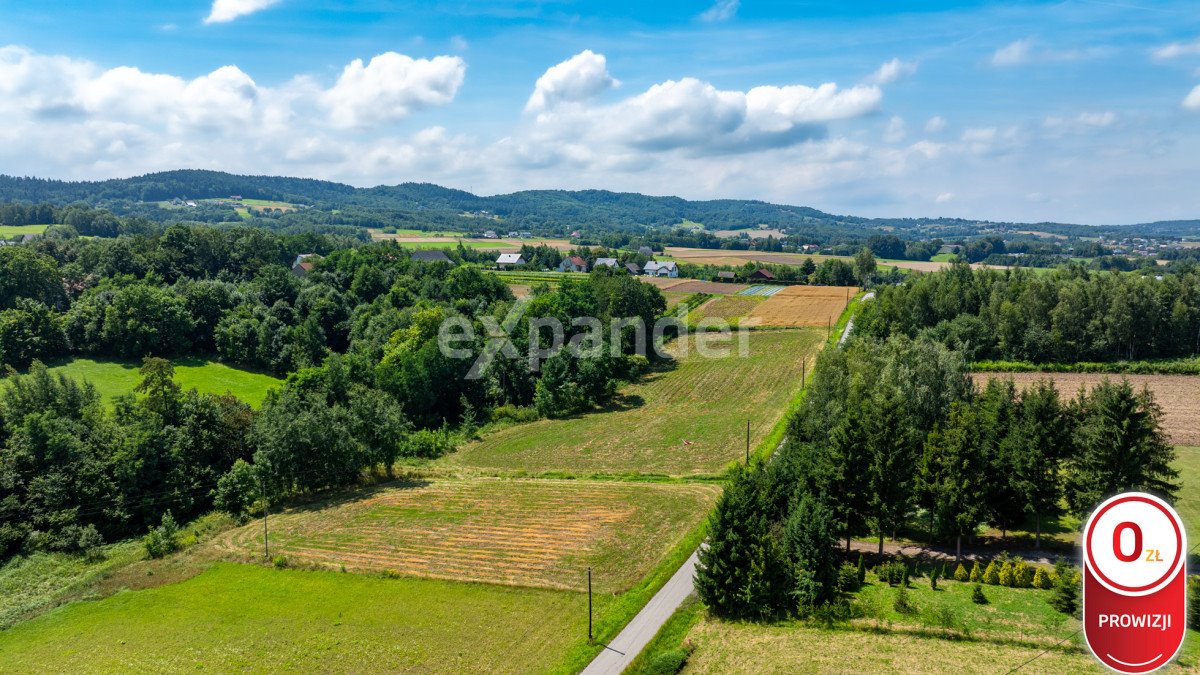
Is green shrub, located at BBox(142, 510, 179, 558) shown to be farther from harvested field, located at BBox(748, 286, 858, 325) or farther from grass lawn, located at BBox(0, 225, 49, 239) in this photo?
grass lawn, located at BBox(0, 225, 49, 239)

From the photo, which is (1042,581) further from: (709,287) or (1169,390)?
(709,287)

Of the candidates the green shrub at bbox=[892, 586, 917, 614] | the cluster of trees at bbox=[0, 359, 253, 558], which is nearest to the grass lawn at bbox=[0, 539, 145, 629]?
the cluster of trees at bbox=[0, 359, 253, 558]

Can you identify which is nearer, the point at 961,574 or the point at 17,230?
the point at 961,574

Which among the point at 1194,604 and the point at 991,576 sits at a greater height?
the point at 1194,604

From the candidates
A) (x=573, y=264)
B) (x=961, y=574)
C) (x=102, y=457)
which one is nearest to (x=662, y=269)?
(x=573, y=264)

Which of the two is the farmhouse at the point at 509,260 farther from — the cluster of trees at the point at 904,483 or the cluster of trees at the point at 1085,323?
the cluster of trees at the point at 904,483

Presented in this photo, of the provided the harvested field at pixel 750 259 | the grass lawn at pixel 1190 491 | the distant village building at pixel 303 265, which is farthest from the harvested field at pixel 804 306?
the distant village building at pixel 303 265
